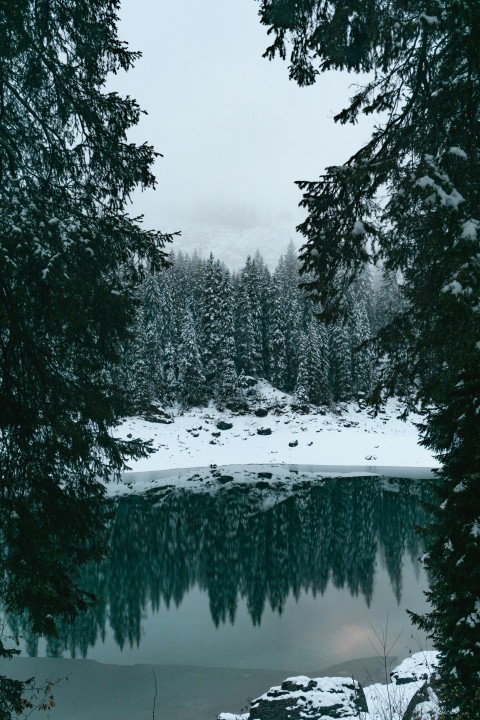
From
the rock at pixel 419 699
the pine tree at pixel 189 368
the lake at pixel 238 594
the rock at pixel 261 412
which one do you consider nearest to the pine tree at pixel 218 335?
the pine tree at pixel 189 368

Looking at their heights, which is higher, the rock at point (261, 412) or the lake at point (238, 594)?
the rock at point (261, 412)

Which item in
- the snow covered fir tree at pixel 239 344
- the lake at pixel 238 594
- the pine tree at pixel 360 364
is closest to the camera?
the lake at pixel 238 594

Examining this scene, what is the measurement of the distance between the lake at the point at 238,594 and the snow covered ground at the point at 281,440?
376 inches

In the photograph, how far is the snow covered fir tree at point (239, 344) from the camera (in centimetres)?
5716

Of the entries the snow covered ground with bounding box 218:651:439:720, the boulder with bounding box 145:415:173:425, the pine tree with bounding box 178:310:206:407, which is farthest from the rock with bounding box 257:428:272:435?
the snow covered ground with bounding box 218:651:439:720

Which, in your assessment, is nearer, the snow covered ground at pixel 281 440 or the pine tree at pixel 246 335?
the snow covered ground at pixel 281 440

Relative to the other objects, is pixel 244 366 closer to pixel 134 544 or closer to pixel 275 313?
pixel 275 313

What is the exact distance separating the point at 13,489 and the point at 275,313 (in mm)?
57640

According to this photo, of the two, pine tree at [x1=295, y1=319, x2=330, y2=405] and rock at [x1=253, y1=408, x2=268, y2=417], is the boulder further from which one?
pine tree at [x1=295, y1=319, x2=330, y2=405]

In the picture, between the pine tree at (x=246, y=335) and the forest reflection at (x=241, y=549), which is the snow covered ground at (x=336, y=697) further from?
the pine tree at (x=246, y=335)

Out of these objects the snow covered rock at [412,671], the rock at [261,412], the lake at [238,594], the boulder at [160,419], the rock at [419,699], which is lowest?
the lake at [238,594]

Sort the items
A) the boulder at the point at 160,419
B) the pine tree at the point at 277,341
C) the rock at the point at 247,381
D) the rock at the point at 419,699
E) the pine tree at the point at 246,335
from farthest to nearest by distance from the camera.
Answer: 1. the pine tree at the point at 277,341
2. the pine tree at the point at 246,335
3. the rock at the point at 247,381
4. the boulder at the point at 160,419
5. the rock at the point at 419,699

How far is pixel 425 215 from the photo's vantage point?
17.1 feet

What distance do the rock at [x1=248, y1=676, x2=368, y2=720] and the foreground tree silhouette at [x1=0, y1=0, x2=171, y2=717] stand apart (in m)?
5.52
